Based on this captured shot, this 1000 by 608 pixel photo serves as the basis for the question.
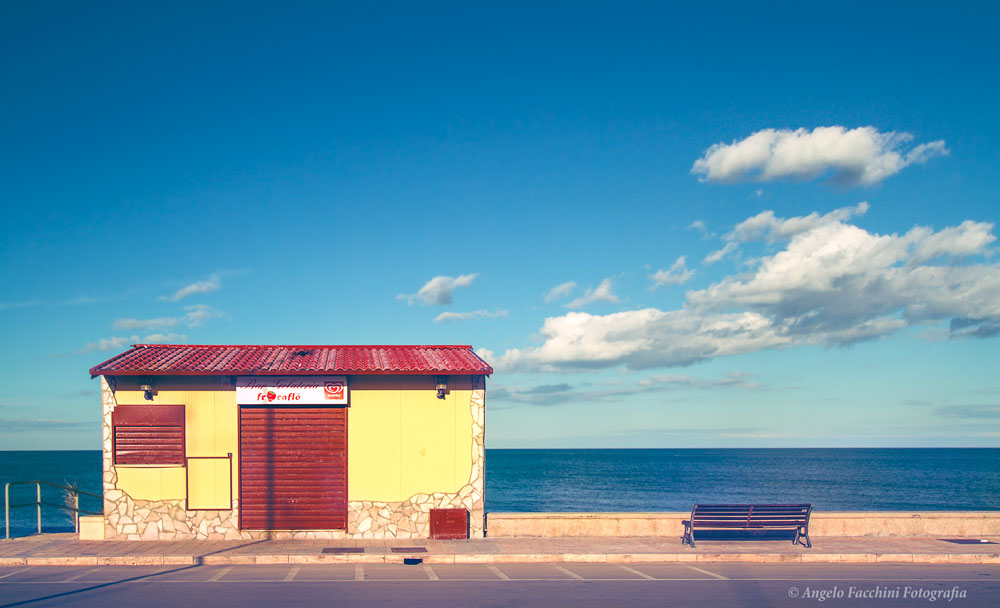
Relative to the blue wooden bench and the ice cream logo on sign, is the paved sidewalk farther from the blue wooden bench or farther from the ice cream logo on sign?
the ice cream logo on sign

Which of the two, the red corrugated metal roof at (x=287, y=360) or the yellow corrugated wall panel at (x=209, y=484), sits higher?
the red corrugated metal roof at (x=287, y=360)

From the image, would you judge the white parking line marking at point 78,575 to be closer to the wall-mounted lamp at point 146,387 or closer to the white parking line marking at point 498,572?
the wall-mounted lamp at point 146,387

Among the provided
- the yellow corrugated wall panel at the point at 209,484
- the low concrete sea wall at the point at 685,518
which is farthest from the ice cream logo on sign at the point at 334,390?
the low concrete sea wall at the point at 685,518

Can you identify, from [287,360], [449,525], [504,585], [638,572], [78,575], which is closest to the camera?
[504,585]

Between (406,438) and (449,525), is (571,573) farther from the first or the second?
(406,438)

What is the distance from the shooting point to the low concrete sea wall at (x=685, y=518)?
16.1 metres

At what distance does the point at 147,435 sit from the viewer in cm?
1571

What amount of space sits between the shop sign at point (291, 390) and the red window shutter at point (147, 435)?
1.44m

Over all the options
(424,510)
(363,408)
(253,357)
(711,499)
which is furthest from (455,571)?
(711,499)

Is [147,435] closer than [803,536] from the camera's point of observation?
Yes

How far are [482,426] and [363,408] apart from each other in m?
2.56

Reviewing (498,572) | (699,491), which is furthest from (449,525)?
(699,491)

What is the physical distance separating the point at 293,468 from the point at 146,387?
338 cm

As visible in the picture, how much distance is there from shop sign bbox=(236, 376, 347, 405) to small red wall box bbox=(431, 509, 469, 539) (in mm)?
3107
